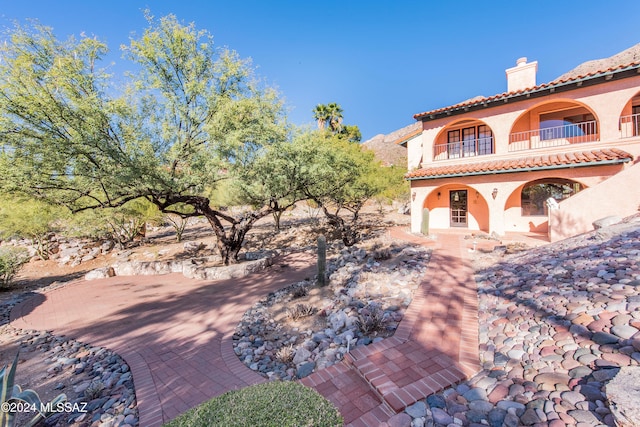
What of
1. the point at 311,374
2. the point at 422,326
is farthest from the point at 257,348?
the point at 422,326

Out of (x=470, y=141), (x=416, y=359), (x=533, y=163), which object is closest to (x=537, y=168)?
(x=533, y=163)

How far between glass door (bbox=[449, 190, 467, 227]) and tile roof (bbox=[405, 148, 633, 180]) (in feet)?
5.76

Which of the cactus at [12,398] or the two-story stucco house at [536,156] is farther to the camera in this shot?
the two-story stucco house at [536,156]

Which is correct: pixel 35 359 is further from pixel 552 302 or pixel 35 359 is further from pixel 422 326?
pixel 552 302

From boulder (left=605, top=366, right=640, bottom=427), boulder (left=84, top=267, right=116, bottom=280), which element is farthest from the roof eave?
boulder (left=84, top=267, right=116, bottom=280)

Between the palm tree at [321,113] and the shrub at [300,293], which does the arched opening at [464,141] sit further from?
the palm tree at [321,113]

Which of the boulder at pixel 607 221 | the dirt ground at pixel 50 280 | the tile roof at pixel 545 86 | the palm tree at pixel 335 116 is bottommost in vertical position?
the dirt ground at pixel 50 280

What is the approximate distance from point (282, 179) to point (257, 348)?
247 inches

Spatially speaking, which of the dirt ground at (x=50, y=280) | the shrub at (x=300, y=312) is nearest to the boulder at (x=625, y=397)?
the shrub at (x=300, y=312)

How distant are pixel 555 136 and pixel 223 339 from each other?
57.0 feet

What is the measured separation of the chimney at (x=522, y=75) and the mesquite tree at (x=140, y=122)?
13.9m

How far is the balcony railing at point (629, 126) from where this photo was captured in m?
11.8

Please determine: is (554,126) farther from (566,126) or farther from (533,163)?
(533,163)

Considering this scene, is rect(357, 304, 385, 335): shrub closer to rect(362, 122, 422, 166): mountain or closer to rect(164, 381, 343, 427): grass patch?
rect(164, 381, 343, 427): grass patch
